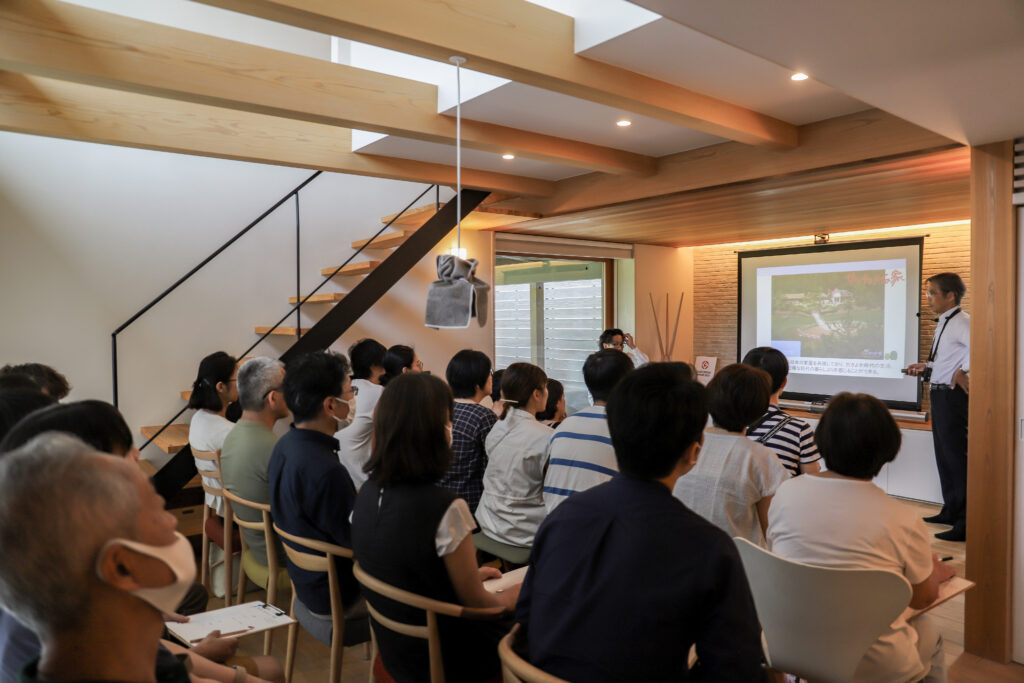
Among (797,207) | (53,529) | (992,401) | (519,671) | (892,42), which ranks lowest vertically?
(519,671)

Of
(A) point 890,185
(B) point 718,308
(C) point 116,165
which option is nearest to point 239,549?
(C) point 116,165

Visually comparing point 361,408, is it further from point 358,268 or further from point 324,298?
point 358,268

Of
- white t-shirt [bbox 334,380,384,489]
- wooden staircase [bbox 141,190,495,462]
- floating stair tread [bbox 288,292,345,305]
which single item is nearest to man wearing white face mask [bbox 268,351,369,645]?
white t-shirt [bbox 334,380,384,489]

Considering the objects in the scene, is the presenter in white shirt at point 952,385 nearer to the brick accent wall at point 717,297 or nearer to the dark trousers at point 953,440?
the dark trousers at point 953,440

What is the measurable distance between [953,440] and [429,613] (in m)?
4.38

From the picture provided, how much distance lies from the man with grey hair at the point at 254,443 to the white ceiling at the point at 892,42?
215 cm

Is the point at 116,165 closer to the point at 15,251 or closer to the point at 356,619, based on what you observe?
the point at 15,251

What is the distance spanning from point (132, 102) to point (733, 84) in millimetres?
3031

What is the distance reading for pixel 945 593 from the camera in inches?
74.7

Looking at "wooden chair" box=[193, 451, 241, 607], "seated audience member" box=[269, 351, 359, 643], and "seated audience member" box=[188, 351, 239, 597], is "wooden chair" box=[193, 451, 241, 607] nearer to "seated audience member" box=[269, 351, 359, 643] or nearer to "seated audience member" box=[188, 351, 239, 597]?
"seated audience member" box=[188, 351, 239, 597]

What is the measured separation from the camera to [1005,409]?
2.84 metres

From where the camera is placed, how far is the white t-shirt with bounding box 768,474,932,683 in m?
1.75

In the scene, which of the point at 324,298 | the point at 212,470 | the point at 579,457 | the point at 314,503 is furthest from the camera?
the point at 324,298

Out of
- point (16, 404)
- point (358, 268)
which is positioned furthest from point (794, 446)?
point (358, 268)
